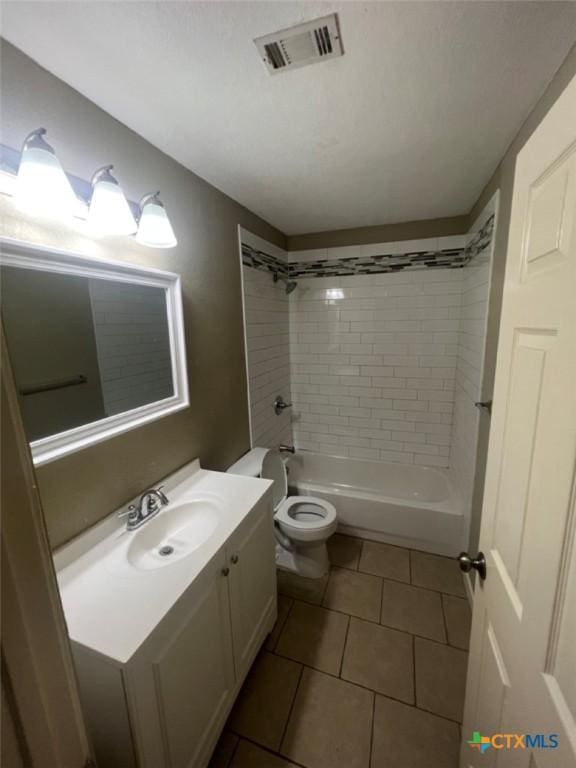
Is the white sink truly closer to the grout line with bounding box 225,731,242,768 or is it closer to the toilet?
the toilet

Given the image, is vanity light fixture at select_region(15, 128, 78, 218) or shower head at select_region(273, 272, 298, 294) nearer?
vanity light fixture at select_region(15, 128, 78, 218)

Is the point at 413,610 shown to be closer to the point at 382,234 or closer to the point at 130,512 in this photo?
the point at 130,512

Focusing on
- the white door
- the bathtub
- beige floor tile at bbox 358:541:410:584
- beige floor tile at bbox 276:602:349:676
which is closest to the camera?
the white door

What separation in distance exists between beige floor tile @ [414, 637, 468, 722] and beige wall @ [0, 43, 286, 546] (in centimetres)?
140

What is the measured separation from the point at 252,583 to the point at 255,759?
0.57m

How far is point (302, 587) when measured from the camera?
1928 millimetres

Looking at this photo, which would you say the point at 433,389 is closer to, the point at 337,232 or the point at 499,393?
the point at 337,232

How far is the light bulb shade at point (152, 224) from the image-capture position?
1212 mm

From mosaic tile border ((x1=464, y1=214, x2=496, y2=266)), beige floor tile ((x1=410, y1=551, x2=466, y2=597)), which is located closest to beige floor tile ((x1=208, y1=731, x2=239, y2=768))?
beige floor tile ((x1=410, y1=551, x2=466, y2=597))

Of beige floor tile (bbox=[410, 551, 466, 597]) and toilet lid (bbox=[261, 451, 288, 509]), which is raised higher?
toilet lid (bbox=[261, 451, 288, 509])

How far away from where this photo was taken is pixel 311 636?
5.33 feet

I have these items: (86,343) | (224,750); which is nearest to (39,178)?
(86,343)

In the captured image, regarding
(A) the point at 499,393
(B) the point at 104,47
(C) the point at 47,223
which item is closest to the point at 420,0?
(B) the point at 104,47

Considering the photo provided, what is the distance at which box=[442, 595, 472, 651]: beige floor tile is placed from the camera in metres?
1.60
